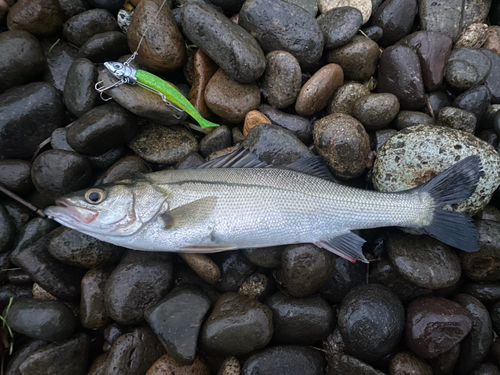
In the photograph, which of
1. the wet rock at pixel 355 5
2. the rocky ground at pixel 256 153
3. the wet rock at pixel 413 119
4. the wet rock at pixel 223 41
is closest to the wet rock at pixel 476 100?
the rocky ground at pixel 256 153

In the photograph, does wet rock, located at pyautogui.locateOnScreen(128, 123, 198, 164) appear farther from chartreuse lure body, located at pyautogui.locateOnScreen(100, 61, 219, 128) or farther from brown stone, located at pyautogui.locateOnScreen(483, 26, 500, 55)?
brown stone, located at pyautogui.locateOnScreen(483, 26, 500, 55)

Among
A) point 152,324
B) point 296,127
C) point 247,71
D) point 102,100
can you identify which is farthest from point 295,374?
point 102,100

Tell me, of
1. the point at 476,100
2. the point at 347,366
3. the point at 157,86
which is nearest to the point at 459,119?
the point at 476,100

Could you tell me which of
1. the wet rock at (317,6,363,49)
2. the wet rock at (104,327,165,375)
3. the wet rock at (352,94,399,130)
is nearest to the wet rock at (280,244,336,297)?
the wet rock at (104,327,165,375)

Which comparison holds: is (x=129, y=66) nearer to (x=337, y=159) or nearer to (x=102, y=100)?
(x=102, y=100)

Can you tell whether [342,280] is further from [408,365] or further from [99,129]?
[99,129]

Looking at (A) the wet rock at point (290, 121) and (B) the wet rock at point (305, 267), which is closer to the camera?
(B) the wet rock at point (305, 267)

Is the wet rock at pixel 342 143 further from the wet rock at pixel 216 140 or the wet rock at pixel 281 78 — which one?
the wet rock at pixel 216 140
